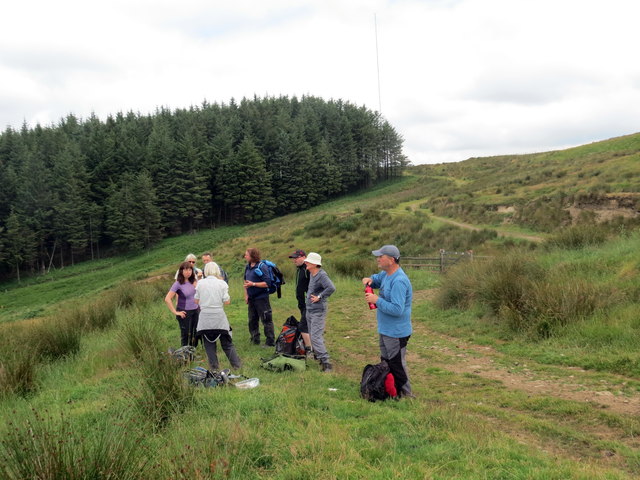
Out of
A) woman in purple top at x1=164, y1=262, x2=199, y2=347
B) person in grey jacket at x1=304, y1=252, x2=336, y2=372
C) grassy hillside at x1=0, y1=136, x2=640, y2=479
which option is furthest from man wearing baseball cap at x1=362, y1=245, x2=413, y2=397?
woman in purple top at x1=164, y1=262, x2=199, y2=347

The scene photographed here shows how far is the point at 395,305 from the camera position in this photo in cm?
514

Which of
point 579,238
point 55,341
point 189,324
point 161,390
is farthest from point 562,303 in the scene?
point 55,341

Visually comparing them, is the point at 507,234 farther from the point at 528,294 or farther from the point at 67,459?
the point at 67,459

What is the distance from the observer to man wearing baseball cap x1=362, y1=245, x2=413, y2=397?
16.9 feet

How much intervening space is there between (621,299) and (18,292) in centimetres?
4827

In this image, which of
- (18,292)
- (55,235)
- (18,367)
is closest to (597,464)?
(18,367)

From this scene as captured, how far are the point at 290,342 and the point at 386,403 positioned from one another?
8.95ft

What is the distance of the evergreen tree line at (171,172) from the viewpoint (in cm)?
5441

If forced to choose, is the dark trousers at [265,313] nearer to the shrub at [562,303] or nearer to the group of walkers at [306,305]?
the group of walkers at [306,305]

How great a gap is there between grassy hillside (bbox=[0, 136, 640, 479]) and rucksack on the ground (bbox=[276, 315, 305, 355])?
1.89 feet

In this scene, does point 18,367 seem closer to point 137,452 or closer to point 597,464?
point 137,452

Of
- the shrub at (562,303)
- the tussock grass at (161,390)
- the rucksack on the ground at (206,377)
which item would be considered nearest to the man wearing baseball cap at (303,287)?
the rucksack on the ground at (206,377)

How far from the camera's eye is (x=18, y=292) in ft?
139

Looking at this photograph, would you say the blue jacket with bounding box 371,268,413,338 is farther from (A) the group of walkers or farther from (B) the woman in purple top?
(B) the woman in purple top
